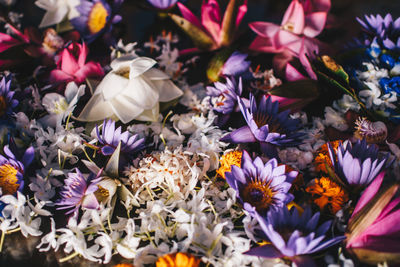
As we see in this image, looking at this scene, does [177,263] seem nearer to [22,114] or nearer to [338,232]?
[338,232]

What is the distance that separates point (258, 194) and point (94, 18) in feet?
1.47

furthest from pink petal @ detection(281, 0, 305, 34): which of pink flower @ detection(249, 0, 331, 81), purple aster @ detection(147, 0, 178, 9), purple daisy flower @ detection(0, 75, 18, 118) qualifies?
purple daisy flower @ detection(0, 75, 18, 118)

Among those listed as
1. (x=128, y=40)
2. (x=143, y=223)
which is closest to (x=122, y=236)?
(x=143, y=223)

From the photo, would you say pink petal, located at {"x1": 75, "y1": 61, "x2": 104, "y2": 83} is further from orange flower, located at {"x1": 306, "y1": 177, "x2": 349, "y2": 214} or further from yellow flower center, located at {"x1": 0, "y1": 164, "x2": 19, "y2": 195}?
orange flower, located at {"x1": 306, "y1": 177, "x2": 349, "y2": 214}

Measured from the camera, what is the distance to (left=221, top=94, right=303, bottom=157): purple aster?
19.7 inches

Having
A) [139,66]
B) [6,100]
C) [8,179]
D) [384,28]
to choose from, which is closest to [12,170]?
[8,179]

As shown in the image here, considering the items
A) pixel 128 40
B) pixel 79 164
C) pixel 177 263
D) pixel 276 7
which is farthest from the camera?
pixel 276 7

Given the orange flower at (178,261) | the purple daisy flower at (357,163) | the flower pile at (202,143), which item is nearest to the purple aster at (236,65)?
the flower pile at (202,143)

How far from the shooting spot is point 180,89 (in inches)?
24.7

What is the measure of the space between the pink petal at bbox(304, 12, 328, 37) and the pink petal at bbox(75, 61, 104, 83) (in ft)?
1.16

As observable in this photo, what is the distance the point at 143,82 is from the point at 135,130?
74 mm

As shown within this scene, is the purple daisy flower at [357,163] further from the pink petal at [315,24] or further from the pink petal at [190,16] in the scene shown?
the pink petal at [190,16]

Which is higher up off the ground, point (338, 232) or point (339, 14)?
point (339, 14)

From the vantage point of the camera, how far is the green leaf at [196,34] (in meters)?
0.66
